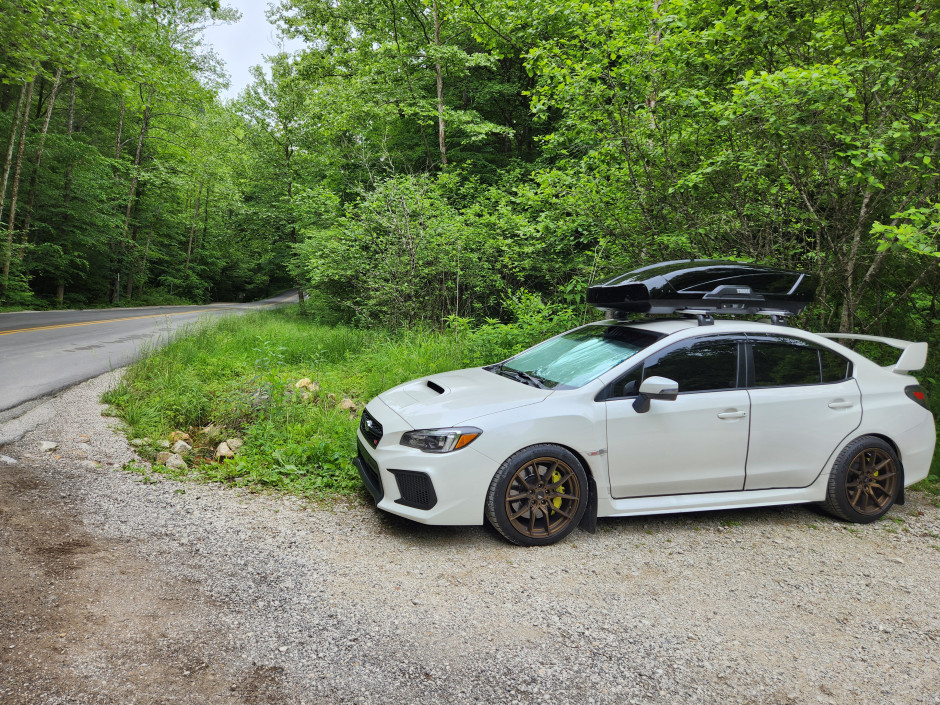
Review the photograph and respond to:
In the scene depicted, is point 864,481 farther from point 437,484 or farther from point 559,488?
point 437,484

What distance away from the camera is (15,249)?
739 inches

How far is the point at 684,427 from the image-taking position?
4012mm

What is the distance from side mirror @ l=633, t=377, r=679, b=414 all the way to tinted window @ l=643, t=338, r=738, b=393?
24 cm

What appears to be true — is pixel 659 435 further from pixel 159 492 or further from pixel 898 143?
pixel 898 143

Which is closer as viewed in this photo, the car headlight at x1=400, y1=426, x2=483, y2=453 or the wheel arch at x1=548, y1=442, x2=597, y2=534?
the car headlight at x1=400, y1=426, x2=483, y2=453

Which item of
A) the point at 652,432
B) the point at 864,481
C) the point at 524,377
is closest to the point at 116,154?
the point at 524,377

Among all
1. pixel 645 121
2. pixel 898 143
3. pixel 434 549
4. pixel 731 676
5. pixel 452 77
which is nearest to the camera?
pixel 731 676

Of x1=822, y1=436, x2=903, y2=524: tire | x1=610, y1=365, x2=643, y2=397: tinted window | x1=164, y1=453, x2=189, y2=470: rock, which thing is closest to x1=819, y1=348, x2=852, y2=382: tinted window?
x1=822, y1=436, x2=903, y2=524: tire

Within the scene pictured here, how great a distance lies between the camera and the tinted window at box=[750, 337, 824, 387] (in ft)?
14.1

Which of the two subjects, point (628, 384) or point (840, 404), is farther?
point (840, 404)

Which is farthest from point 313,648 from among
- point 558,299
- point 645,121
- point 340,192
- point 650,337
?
point 340,192

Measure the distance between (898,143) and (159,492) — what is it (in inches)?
297

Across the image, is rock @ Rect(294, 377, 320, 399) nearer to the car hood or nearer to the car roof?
the car hood

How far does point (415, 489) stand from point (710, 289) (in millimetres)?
2777
